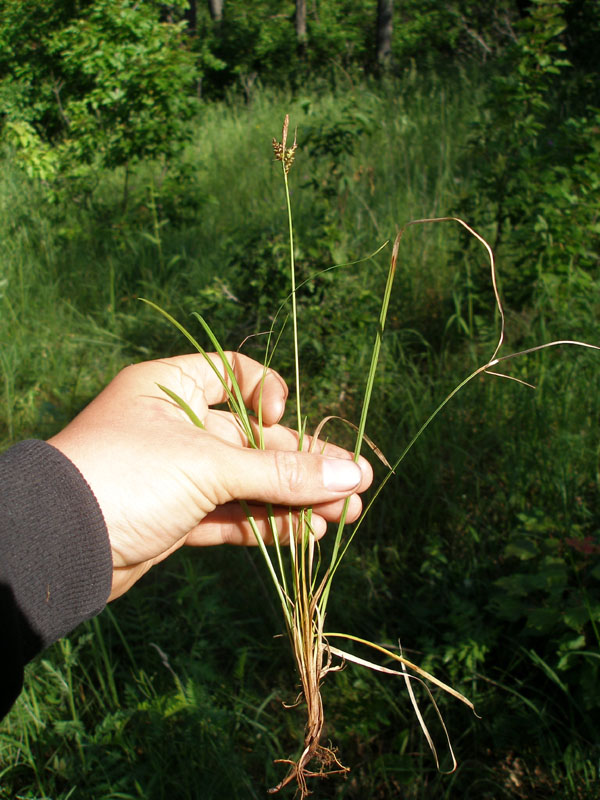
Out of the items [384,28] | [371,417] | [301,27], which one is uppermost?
[301,27]

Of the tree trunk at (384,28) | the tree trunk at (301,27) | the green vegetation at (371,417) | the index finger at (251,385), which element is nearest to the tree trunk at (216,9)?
the tree trunk at (301,27)

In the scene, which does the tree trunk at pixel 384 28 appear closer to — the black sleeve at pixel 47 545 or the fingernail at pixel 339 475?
the fingernail at pixel 339 475

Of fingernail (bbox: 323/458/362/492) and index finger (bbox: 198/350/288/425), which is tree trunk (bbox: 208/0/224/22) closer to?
index finger (bbox: 198/350/288/425)

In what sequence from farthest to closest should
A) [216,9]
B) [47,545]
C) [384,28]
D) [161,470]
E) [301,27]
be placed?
1. [216,9]
2. [301,27]
3. [384,28]
4. [161,470]
5. [47,545]

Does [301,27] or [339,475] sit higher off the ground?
[301,27]

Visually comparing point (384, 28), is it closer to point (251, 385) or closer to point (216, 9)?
point (216, 9)

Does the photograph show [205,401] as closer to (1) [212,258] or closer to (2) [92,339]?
(2) [92,339]

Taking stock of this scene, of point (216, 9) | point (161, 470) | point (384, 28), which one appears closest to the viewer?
point (161, 470)

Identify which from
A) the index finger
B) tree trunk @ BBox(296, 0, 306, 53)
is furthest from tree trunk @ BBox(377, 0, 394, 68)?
the index finger

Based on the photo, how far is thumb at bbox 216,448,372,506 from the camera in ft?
4.05

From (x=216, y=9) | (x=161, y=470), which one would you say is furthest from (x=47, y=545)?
(x=216, y=9)

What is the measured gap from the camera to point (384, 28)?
1031cm

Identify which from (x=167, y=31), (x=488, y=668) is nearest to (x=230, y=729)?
(x=488, y=668)

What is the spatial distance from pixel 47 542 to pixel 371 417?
64.4 inches
